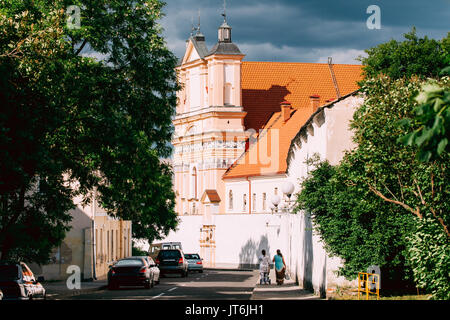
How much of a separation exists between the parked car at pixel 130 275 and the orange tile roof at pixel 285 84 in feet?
195

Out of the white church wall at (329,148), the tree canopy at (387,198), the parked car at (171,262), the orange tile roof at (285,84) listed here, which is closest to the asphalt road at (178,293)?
the white church wall at (329,148)

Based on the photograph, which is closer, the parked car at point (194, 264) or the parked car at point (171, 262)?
the parked car at point (171, 262)

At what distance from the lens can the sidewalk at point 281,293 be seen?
27094 millimetres

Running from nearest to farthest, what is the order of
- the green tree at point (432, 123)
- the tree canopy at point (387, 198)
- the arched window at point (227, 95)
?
the green tree at point (432, 123) < the tree canopy at point (387, 198) < the arched window at point (227, 95)

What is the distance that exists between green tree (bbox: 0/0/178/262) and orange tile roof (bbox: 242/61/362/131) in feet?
181

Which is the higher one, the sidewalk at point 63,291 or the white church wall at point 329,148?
the white church wall at point 329,148

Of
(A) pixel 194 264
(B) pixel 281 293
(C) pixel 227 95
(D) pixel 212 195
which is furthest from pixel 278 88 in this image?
(B) pixel 281 293

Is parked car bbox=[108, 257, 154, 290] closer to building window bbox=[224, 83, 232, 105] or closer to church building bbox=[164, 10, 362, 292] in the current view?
church building bbox=[164, 10, 362, 292]

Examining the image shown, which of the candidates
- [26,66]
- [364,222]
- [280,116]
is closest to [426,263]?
[364,222]

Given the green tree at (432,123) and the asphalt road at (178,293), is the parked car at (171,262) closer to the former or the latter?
the asphalt road at (178,293)

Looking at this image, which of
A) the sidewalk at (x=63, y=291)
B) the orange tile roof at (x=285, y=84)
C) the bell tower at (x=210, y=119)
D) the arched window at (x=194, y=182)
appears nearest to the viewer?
the sidewalk at (x=63, y=291)

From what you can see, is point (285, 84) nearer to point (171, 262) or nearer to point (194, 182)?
point (194, 182)

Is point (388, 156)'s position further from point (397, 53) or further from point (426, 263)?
point (397, 53)

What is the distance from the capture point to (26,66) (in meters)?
23.0
